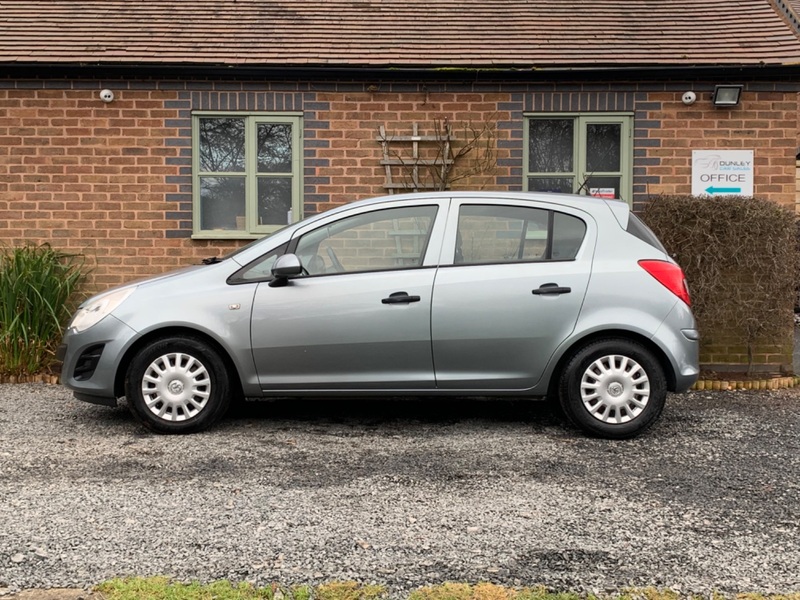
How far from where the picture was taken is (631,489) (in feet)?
14.6

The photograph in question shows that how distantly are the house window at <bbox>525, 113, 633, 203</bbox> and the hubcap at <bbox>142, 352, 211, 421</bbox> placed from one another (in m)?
4.74

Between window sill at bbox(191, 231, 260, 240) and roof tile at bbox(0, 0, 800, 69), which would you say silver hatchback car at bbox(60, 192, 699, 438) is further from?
roof tile at bbox(0, 0, 800, 69)

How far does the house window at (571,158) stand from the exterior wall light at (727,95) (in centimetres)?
102

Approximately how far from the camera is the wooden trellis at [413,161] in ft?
28.7

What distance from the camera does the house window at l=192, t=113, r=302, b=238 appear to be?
8883 mm

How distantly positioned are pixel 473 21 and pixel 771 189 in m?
3.81

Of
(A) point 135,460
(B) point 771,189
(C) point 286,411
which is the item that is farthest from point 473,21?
(A) point 135,460

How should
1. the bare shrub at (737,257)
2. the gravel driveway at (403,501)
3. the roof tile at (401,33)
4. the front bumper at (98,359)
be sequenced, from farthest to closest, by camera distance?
the roof tile at (401,33) → the bare shrub at (737,257) → the front bumper at (98,359) → the gravel driveway at (403,501)

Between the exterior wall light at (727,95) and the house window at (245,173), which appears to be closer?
the exterior wall light at (727,95)

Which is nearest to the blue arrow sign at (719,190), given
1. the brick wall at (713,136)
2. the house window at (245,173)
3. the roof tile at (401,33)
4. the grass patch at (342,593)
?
the brick wall at (713,136)

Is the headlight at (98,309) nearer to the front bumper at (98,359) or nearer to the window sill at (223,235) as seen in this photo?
the front bumper at (98,359)

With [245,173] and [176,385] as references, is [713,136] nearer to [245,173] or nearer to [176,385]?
[245,173]

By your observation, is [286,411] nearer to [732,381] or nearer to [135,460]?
[135,460]

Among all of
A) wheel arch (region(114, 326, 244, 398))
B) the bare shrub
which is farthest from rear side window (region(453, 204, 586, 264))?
the bare shrub
